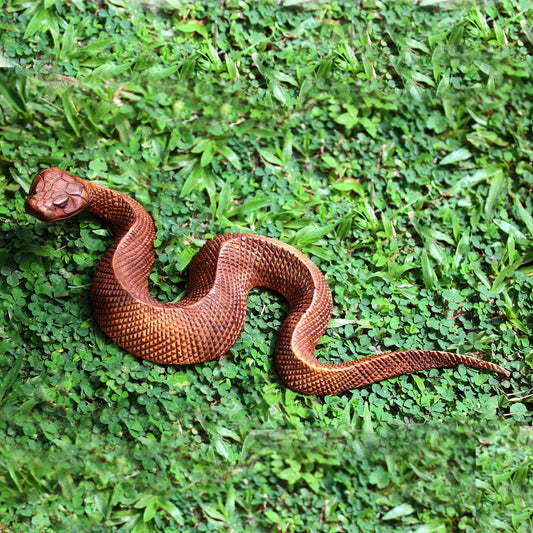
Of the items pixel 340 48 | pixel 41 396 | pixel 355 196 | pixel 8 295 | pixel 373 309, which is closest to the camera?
pixel 41 396

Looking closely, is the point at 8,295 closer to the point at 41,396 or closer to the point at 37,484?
the point at 41,396

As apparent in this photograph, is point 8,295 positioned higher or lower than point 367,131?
lower

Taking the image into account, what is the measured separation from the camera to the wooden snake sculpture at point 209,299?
541 centimetres

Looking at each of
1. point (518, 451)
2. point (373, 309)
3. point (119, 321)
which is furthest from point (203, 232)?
point (518, 451)

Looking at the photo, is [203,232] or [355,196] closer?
[203,232]

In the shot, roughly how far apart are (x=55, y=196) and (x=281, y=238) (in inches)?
81.7

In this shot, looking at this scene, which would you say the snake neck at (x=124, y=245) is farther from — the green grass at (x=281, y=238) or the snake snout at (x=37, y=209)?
Result: the snake snout at (x=37, y=209)

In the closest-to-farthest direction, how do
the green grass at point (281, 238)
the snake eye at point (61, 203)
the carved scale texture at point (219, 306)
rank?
the green grass at point (281, 238), the carved scale texture at point (219, 306), the snake eye at point (61, 203)

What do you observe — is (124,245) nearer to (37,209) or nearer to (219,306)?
(37,209)

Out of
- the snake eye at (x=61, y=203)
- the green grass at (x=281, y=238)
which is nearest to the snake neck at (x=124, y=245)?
the green grass at (x=281, y=238)

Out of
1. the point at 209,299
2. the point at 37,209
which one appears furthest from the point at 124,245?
the point at 209,299

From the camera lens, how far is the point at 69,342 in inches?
218

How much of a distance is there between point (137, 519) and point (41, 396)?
1229 millimetres

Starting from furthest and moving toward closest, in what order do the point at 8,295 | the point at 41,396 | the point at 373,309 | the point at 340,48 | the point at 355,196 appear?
the point at 340,48 → the point at 355,196 → the point at 373,309 → the point at 8,295 → the point at 41,396
